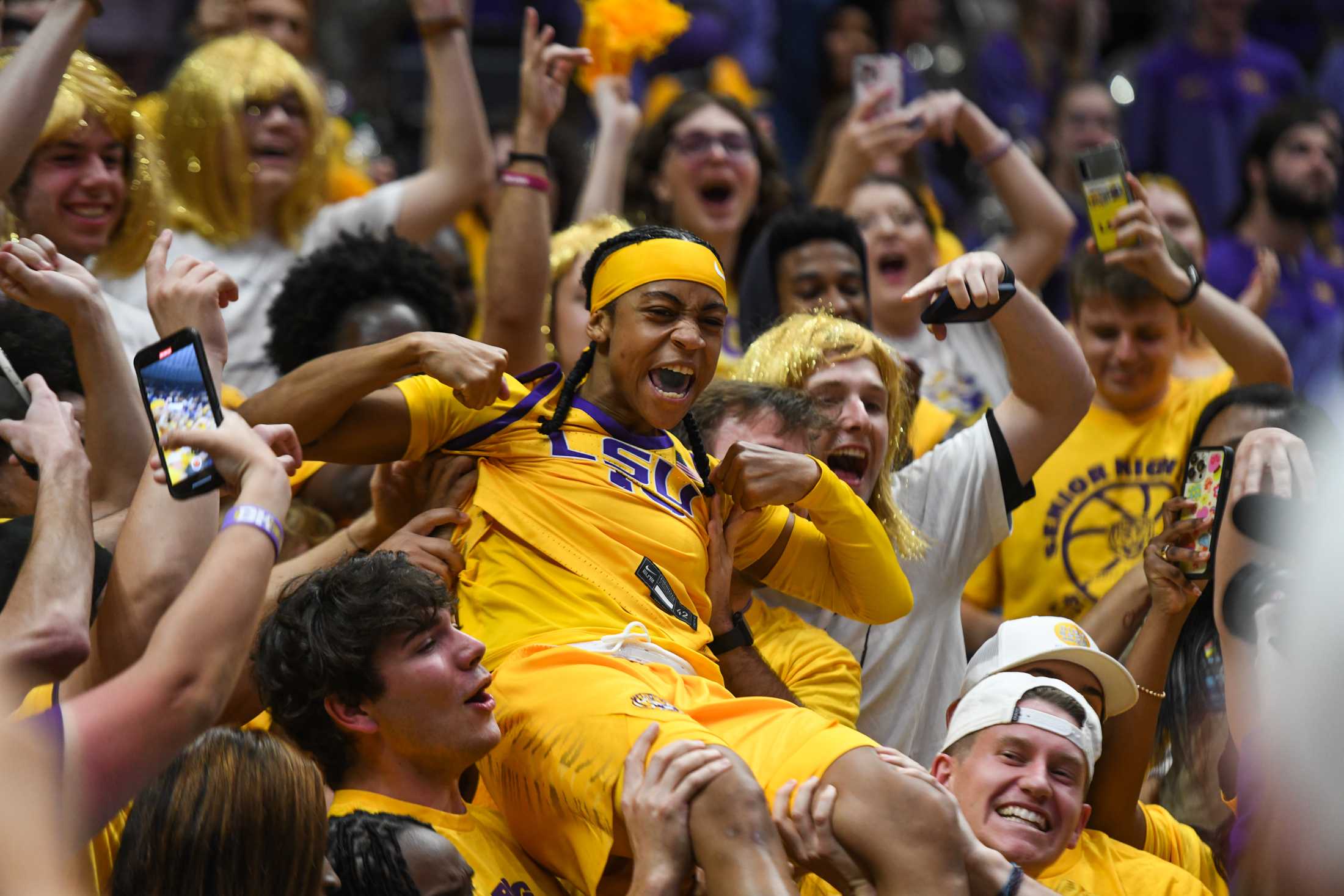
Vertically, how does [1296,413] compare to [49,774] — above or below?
above

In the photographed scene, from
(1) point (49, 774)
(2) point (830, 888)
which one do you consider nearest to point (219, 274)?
(1) point (49, 774)

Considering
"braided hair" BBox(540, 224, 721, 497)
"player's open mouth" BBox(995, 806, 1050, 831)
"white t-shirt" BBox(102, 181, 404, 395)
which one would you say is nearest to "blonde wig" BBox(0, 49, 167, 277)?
"white t-shirt" BBox(102, 181, 404, 395)

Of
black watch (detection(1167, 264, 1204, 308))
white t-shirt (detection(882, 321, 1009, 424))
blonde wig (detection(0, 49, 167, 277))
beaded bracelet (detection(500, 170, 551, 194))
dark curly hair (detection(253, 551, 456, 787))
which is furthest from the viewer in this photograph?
white t-shirt (detection(882, 321, 1009, 424))

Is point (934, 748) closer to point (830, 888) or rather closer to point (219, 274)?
point (830, 888)

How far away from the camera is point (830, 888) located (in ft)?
11.1

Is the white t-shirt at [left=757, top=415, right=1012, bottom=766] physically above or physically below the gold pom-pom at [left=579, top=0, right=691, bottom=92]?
below

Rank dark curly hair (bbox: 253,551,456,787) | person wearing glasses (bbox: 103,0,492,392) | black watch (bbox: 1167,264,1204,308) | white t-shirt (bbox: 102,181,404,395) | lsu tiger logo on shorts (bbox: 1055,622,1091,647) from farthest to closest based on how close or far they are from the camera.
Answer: person wearing glasses (bbox: 103,0,492,392) < black watch (bbox: 1167,264,1204,308) < white t-shirt (bbox: 102,181,404,395) < lsu tiger logo on shorts (bbox: 1055,622,1091,647) < dark curly hair (bbox: 253,551,456,787)

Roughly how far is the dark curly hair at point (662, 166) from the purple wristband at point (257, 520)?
3503 millimetres

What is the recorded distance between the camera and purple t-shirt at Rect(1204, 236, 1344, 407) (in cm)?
646

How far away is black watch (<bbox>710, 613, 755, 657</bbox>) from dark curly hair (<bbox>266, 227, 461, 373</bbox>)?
1369 millimetres

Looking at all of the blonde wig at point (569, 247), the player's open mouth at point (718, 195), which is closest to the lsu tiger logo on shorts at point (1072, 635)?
the blonde wig at point (569, 247)

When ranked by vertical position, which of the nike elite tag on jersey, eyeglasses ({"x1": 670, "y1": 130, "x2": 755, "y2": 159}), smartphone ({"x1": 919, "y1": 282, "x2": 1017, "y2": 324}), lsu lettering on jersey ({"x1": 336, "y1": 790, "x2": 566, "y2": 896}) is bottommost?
lsu lettering on jersey ({"x1": 336, "y1": 790, "x2": 566, "y2": 896})

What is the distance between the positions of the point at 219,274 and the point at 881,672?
198 centimetres

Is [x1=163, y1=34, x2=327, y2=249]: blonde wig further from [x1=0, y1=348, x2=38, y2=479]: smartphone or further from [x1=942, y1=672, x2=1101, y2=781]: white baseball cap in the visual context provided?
[x1=942, y1=672, x2=1101, y2=781]: white baseball cap
